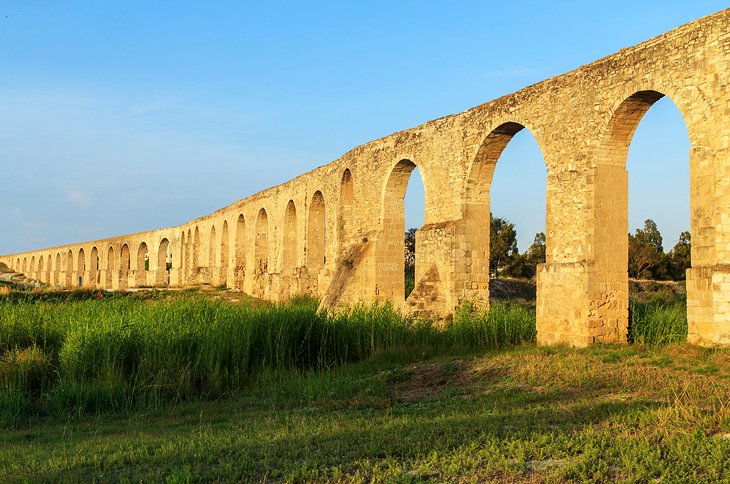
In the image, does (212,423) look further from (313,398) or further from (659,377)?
(659,377)

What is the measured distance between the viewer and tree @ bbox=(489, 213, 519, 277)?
3666 centimetres

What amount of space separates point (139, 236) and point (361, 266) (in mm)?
28163

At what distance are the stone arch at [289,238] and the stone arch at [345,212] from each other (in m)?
4.82

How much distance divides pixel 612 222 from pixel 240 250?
2022 cm

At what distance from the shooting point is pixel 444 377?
8.47 m

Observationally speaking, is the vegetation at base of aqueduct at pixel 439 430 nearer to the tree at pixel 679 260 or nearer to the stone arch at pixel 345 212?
the stone arch at pixel 345 212

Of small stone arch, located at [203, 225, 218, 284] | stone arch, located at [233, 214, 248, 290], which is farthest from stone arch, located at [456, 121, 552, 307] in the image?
small stone arch, located at [203, 225, 218, 284]

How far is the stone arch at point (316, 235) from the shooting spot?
20766 millimetres

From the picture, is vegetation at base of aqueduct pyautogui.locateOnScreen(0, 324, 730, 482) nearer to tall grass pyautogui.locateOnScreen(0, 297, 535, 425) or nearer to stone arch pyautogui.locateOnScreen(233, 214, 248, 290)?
tall grass pyautogui.locateOnScreen(0, 297, 535, 425)

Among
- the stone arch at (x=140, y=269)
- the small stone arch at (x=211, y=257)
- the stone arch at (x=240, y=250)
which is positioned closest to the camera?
the stone arch at (x=240, y=250)

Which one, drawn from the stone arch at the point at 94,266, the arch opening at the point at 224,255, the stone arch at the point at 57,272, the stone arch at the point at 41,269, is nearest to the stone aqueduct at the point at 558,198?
the arch opening at the point at 224,255

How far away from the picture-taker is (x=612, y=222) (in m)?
10.0

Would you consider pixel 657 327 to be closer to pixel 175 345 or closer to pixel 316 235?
pixel 175 345

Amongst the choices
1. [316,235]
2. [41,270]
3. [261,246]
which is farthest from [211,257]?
[41,270]
